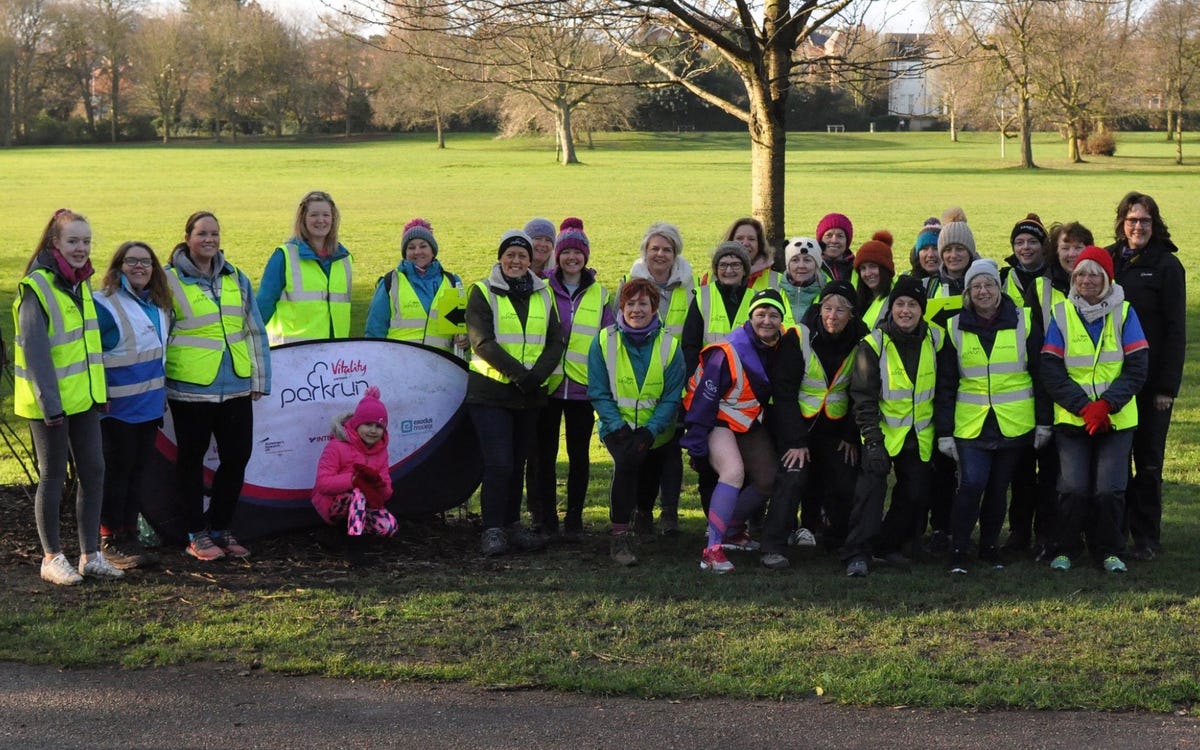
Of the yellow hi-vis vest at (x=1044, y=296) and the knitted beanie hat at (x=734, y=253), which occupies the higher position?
the knitted beanie hat at (x=734, y=253)

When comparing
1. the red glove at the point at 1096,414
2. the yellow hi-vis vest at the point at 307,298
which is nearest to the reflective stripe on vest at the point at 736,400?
the red glove at the point at 1096,414

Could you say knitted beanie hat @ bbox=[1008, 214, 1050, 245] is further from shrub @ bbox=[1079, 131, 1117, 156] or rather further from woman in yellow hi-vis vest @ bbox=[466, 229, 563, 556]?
shrub @ bbox=[1079, 131, 1117, 156]

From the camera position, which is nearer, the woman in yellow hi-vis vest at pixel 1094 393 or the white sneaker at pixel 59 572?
the white sneaker at pixel 59 572

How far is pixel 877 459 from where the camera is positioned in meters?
7.39

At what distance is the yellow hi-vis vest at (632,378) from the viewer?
25.3 ft

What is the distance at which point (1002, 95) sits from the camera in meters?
74.6

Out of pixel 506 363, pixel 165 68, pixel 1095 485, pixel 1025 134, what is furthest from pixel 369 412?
pixel 165 68

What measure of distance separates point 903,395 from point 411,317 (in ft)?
10.6

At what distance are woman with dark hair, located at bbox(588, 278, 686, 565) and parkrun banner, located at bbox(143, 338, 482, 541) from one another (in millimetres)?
1054

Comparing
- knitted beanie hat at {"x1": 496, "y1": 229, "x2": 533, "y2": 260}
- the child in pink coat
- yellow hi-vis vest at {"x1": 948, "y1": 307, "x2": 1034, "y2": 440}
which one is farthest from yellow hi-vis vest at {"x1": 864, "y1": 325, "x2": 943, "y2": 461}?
the child in pink coat

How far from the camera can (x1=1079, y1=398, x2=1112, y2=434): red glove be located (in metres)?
7.22

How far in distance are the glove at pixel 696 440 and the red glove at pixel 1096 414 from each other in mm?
2113

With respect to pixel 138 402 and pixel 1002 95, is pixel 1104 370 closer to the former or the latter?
pixel 138 402

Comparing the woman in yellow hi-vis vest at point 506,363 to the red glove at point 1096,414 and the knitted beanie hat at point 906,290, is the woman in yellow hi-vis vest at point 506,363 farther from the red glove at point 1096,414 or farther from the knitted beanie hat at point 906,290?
the red glove at point 1096,414
